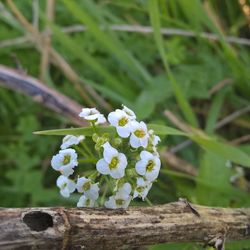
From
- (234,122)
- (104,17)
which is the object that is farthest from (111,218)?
(104,17)

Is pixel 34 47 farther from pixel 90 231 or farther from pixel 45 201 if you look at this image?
pixel 90 231

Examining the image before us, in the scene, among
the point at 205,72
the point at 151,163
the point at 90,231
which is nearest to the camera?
the point at 90,231

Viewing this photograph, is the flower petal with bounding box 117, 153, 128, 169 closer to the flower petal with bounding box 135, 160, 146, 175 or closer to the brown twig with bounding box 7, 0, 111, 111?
the flower petal with bounding box 135, 160, 146, 175

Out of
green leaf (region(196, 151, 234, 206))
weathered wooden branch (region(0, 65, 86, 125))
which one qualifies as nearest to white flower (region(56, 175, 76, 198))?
green leaf (region(196, 151, 234, 206))

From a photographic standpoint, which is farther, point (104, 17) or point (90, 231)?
point (104, 17)

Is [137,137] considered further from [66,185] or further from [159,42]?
[159,42]

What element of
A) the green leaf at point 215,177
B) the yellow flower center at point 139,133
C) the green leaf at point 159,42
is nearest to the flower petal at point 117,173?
the yellow flower center at point 139,133

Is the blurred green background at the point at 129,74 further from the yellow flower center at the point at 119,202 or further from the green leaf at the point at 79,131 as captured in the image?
the yellow flower center at the point at 119,202
